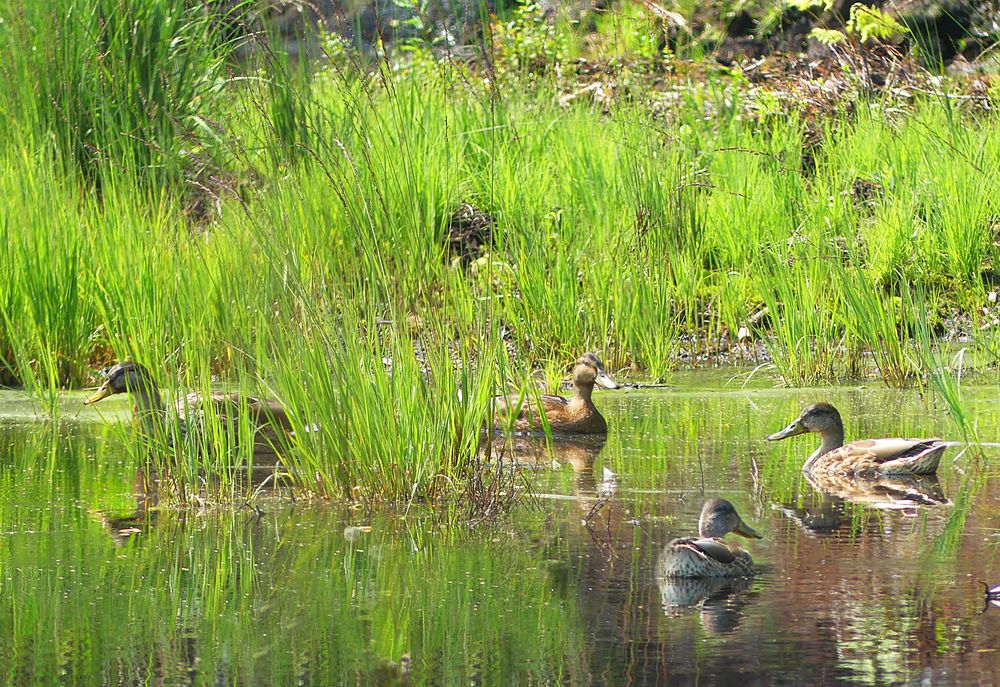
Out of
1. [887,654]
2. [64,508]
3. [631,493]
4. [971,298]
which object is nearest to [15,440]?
[64,508]

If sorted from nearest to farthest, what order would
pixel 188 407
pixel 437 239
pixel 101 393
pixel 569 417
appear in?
pixel 188 407 → pixel 101 393 → pixel 569 417 → pixel 437 239

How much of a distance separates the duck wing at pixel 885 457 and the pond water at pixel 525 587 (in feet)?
0.35

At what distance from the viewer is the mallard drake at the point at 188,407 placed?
6055mm

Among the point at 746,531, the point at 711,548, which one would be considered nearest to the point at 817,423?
the point at 746,531

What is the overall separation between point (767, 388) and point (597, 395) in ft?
3.25

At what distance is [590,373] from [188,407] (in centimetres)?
311

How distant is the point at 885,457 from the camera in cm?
674

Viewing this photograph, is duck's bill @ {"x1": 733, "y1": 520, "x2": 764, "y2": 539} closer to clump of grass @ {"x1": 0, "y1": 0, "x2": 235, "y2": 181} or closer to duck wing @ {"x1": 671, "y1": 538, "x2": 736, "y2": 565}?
duck wing @ {"x1": 671, "y1": 538, "x2": 736, "y2": 565}

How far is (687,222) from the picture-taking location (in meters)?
11.1

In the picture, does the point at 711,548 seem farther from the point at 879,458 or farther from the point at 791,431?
the point at 791,431

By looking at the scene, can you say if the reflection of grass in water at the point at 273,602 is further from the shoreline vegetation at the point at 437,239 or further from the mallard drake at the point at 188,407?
the shoreline vegetation at the point at 437,239

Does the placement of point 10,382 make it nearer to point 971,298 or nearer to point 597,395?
point 597,395

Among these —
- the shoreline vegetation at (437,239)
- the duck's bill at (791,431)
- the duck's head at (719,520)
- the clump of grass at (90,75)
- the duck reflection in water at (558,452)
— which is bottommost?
the duck reflection in water at (558,452)

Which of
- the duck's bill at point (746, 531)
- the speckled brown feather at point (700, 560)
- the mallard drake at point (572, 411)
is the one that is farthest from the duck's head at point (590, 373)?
the speckled brown feather at point (700, 560)
